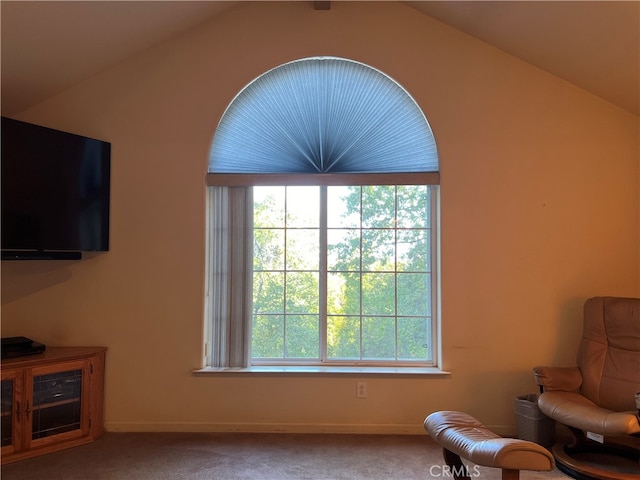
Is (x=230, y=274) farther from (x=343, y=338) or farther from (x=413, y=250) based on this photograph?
(x=413, y=250)

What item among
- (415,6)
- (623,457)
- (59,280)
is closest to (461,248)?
(623,457)

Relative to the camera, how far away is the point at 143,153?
10.3 feet

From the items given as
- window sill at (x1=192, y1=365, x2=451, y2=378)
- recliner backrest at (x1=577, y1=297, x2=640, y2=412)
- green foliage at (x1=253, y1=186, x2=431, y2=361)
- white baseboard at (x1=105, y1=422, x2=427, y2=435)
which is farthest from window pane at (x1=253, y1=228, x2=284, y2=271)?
recliner backrest at (x1=577, y1=297, x2=640, y2=412)

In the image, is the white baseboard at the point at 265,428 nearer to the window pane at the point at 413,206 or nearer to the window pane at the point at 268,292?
the window pane at the point at 268,292

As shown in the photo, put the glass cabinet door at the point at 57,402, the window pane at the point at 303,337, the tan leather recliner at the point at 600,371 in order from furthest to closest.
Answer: the window pane at the point at 303,337
the glass cabinet door at the point at 57,402
the tan leather recliner at the point at 600,371

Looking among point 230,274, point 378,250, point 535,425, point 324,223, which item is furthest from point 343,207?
point 535,425

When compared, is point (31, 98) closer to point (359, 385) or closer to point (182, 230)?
point (182, 230)

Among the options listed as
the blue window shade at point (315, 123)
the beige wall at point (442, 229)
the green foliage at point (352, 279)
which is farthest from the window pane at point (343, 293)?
the blue window shade at point (315, 123)

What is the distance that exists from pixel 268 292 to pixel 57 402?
1557mm

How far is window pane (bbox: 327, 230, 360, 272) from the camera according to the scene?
323 centimetres

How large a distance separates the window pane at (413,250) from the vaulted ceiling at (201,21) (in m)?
1.49

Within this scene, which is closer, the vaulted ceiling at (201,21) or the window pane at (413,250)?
the vaulted ceiling at (201,21)

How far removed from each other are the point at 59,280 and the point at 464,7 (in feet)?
11.4

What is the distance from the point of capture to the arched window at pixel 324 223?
3145mm
